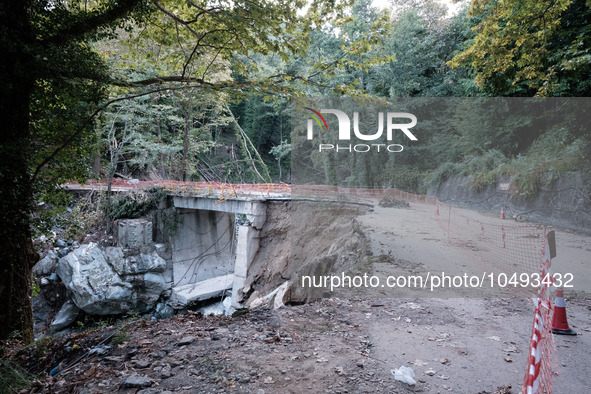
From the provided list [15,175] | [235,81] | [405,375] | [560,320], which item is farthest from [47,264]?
[560,320]

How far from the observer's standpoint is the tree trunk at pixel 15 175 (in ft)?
12.7

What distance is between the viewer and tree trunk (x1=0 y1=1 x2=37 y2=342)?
3.87 m

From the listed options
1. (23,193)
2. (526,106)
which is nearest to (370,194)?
(526,106)

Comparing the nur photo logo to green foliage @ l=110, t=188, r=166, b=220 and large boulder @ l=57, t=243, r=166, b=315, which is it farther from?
green foliage @ l=110, t=188, r=166, b=220

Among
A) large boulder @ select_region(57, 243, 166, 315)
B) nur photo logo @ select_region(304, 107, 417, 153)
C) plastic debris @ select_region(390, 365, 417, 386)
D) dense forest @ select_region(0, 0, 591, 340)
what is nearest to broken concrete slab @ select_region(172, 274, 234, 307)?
large boulder @ select_region(57, 243, 166, 315)

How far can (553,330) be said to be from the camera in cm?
400

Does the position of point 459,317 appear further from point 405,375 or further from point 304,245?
point 304,245

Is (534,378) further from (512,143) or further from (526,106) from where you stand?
(526,106)

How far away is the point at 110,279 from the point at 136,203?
155 inches

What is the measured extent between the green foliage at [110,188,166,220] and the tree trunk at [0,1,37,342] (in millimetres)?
11746

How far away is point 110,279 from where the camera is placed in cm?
1349

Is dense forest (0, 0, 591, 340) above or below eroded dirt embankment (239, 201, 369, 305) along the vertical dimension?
above

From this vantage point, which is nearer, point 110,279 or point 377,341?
point 377,341

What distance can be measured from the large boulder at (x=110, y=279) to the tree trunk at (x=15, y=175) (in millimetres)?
9259
